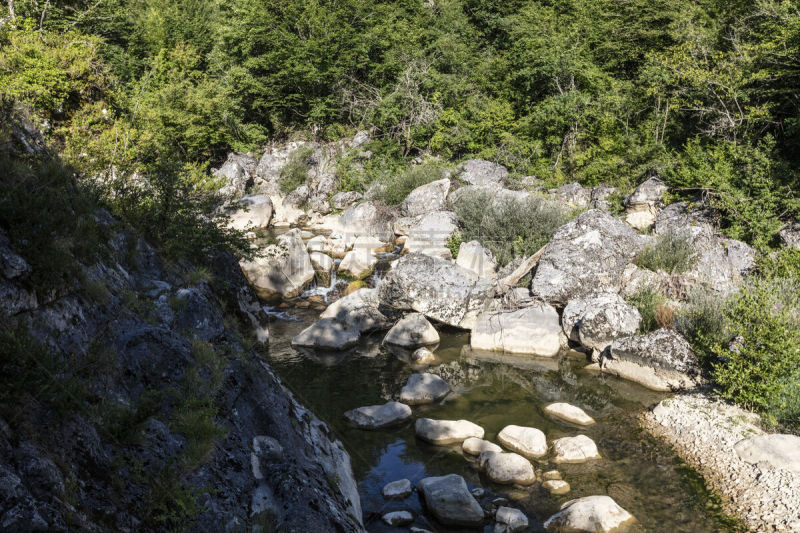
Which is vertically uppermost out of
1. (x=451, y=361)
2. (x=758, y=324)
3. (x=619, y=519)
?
(x=758, y=324)

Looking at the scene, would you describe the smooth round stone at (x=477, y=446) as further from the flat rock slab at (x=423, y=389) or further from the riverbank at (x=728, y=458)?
the riverbank at (x=728, y=458)

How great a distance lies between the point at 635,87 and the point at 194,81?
2144cm

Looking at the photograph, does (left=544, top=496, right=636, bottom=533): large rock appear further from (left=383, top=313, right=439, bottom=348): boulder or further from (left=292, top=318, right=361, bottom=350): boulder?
(left=292, top=318, right=361, bottom=350): boulder

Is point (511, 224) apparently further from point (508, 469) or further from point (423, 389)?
point (508, 469)

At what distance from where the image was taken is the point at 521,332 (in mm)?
10711

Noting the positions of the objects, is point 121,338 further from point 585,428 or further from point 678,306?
point 678,306

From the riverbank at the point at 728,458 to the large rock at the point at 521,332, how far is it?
2641 mm

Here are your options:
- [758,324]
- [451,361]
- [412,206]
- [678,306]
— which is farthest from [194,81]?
[758,324]

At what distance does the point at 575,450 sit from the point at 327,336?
5.59 metres

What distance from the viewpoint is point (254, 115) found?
27062mm

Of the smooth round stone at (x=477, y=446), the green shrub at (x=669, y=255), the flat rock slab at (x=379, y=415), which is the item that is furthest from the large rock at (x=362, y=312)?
the green shrub at (x=669, y=255)

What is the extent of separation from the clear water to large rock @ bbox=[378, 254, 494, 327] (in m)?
0.59

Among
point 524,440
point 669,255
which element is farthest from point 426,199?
point 524,440

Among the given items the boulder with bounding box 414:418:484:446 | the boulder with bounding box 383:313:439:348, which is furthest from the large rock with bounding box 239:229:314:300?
the boulder with bounding box 414:418:484:446
